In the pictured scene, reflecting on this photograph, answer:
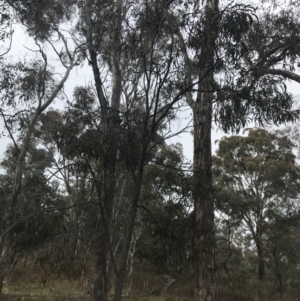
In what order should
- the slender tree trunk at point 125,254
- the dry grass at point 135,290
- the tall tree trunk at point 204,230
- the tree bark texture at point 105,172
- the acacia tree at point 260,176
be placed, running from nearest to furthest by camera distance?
the slender tree trunk at point 125,254 < the tree bark texture at point 105,172 < the tall tree trunk at point 204,230 < the dry grass at point 135,290 < the acacia tree at point 260,176

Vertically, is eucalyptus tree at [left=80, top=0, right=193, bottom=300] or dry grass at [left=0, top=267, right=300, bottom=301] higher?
eucalyptus tree at [left=80, top=0, right=193, bottom=300]

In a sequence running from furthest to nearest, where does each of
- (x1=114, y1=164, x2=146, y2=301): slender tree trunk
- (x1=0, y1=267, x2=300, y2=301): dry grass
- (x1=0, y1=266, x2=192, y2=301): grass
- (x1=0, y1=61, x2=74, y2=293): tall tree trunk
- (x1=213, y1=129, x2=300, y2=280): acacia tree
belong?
(x1=213, y1=129, x2=300, y2=280): acacia tree → (x1=0, y1=267, x2=300, y2=301): dry grass → (x1=0, y1=266, x2=192, y2=301): grass → (x1=0, y1=61, x2=74, y2=293): tall tree trunk → (x1=114, y1=164, x2=146, y2=301): slender tree trunk

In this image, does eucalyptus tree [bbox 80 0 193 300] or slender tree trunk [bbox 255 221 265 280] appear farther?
slender tree trunk [bbox 255 221 265 280]

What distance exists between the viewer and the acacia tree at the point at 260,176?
58.2 ft

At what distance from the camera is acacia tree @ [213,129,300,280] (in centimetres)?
1773

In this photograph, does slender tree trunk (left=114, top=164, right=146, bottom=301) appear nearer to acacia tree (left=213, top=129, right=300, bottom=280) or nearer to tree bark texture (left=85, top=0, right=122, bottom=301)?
tree bark texture (left=85, top=0, right=122, bottom=301)

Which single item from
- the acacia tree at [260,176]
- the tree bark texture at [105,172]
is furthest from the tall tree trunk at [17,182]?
the acacia tree at [260,176]

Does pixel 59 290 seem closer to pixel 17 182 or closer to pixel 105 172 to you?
pixel 17 182

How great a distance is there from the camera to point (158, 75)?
173 inches

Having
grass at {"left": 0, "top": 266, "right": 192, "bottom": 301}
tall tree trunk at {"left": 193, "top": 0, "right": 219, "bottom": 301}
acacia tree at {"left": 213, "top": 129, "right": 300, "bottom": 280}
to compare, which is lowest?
grass at {"left": 0, "top": 266, "right": 192, "bottom": 301}

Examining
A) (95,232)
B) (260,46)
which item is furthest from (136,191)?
(260,46)

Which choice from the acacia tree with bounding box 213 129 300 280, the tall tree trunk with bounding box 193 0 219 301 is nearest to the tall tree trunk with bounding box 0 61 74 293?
the tall tree trunk with bounding box 193 0 219 301

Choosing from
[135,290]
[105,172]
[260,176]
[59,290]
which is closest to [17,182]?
[59,290]

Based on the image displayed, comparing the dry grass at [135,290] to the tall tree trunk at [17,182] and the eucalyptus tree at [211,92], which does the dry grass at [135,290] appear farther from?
the eucalyptus tree at [211,92]
